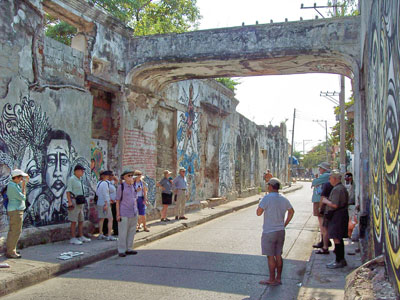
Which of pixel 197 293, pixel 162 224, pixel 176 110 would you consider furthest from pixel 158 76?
pixel 197 293

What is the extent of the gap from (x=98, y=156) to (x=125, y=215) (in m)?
3.29

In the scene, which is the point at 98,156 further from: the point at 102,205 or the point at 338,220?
the point at 338,220

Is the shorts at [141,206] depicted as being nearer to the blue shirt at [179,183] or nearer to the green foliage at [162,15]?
the blue shirt at [179,183]

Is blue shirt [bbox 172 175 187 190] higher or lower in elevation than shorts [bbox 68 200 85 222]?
higher

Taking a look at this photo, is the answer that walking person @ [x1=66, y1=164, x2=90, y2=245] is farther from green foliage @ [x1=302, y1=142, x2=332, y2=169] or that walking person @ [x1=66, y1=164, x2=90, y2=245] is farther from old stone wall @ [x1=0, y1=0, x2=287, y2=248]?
green foliage @ [x1=302, y1=142, x2=332, y2=169]

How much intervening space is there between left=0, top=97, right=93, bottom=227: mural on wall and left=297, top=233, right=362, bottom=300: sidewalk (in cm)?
529

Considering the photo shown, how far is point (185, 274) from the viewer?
7.14 metres

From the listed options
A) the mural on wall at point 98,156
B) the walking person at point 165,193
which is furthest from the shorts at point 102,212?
the walking person at point 165,193

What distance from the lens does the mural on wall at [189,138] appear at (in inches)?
635

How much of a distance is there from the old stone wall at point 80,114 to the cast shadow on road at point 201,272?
2090 mm

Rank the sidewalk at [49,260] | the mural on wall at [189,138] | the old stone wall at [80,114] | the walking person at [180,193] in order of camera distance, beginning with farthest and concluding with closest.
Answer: the mural on wall at [189,138] < the walking person at [180,193] < the old stone wall at [80,114] < the sidewalk at [49,260]

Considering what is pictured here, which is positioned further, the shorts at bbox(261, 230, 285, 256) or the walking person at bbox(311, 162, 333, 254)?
the walking person at bbox(311, 162, 333, 254)

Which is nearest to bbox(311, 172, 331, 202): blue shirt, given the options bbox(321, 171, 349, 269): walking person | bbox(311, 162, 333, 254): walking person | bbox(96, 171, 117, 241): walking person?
bbox(311, 162, 333, 254): walking person

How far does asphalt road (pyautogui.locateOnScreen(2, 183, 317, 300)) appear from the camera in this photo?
6043mm
